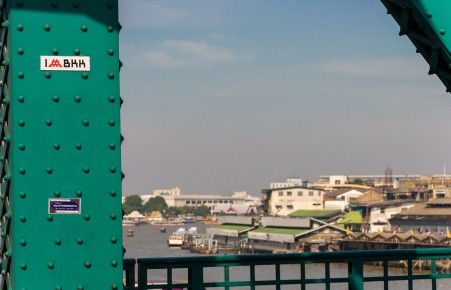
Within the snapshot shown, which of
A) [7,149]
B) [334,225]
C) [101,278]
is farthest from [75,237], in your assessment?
Result: [334,225]

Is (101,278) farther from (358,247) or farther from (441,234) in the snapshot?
(358,247)

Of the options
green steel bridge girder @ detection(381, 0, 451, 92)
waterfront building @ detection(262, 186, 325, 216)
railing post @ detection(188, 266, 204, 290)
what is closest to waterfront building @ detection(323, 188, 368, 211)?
waterfront building @ detection(262, 186, 325, 216)

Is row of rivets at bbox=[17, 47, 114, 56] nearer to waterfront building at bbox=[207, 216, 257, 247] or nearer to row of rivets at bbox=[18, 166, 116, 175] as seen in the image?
row of rivets at bbox=[18, 166, 116, 175]

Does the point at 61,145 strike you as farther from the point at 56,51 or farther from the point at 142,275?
the point at 142,275

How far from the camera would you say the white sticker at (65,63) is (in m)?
3.54

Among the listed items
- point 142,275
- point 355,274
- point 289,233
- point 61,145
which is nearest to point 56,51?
point 61,145

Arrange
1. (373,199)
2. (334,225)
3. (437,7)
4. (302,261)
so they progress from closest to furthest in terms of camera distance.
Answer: (437,7)
(302,261)
(334,225)
(373,199)

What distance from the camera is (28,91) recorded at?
354 cm

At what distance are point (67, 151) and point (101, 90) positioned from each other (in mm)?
262

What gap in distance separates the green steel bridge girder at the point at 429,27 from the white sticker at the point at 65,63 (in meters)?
1.16

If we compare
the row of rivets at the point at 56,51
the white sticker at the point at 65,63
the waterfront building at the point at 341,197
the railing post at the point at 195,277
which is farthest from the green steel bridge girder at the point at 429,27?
the waterfront building at the point at 341,197

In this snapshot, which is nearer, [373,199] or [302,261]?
[302,261]

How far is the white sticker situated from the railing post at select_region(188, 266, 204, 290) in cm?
207

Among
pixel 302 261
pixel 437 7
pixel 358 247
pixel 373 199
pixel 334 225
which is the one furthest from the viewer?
pixel 373 199
